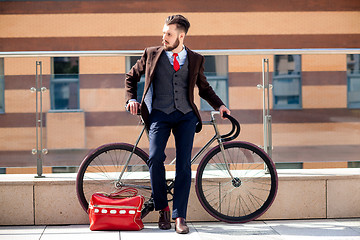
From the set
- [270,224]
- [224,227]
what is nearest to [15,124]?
[224,227]

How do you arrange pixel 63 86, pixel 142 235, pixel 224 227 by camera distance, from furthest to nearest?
pixel 63 86
pixel 224 227
pixel 142 235

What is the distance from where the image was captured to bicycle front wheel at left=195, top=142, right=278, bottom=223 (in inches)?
160

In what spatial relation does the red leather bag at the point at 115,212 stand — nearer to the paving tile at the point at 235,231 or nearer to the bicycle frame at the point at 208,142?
the bicycle frame at the point at 208,142

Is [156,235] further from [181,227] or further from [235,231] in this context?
Answer: [235,231]

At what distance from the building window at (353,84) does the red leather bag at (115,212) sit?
204cm

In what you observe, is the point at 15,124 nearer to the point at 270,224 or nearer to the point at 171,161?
the point at 171,161

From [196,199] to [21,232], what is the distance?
136 centimetres

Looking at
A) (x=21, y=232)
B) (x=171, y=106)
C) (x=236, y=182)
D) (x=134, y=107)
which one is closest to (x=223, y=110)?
(x=171, y=106)

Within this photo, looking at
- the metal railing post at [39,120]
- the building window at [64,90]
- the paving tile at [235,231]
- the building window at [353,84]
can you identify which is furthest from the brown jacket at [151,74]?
the building window at [353,84]

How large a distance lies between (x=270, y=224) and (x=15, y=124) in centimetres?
223

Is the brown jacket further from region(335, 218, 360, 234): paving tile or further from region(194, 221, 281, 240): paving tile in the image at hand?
region(335, 218, 360, 234): paving tile

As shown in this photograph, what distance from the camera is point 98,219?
3.85 m

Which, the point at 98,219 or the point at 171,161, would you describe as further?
the point at 171,161

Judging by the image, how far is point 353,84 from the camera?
4.54 metres
